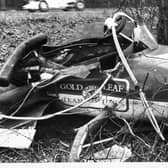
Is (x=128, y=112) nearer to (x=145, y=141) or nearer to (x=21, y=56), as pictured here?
(x=145, y=141)

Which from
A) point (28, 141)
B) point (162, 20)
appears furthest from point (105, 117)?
point (162, 20)

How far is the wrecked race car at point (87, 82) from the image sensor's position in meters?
3.40

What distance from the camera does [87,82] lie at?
3547 mm

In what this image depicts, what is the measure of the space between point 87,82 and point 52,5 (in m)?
10.6

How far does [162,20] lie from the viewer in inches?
213

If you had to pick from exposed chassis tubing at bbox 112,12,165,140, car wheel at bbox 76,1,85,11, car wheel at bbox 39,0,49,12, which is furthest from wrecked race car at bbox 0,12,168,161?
car wheel at bbox 76,1,85,11

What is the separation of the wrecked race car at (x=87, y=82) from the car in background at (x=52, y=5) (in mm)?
9412

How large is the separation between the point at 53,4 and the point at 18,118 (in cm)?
1088

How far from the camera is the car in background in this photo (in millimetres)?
13062

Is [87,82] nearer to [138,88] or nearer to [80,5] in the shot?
[138,88]

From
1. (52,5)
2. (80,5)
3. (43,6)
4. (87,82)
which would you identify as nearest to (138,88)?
(87,82)

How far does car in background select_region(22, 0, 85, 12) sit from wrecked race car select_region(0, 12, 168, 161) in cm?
941

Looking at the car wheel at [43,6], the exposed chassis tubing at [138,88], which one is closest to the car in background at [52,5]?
the car wheel at [43,6]

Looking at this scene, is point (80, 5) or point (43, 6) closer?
point (43, 6)
